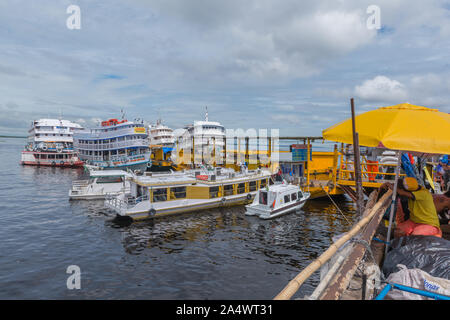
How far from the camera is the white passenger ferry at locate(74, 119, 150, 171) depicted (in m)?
55.4

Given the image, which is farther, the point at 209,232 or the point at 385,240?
the point at 209,232

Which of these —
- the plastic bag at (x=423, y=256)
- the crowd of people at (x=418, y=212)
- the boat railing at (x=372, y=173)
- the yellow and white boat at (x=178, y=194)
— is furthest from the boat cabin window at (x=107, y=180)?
the plastic bag at (x=423, y=256)

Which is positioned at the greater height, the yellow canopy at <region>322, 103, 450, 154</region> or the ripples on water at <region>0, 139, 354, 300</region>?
the yellow canopy at <region>322, 103, 450, 154</region>

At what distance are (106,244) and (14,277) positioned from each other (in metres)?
4.78

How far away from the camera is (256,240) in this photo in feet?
56.6

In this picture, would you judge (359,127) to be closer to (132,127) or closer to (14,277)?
(14,277)

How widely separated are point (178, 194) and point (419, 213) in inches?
745

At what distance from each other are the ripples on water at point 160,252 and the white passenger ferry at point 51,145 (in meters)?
44.9

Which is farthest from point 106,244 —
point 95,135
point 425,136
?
point 95,135

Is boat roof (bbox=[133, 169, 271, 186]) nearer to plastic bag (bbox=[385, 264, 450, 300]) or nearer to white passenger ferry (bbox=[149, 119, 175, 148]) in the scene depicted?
plastic bag (bbox=[385, 264, 450, 300])

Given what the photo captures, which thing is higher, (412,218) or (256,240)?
(412,218)

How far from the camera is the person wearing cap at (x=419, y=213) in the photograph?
19.1ft

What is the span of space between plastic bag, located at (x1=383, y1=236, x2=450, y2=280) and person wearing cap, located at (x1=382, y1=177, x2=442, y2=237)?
0.72 metres

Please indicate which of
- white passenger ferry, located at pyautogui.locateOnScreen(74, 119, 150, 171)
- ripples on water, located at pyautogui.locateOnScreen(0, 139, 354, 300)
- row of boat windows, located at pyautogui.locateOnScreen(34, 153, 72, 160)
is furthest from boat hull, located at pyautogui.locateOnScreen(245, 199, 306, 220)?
row of boat windows, located at pyautogui.locateOnScreen(34, 153, 72, 160)
